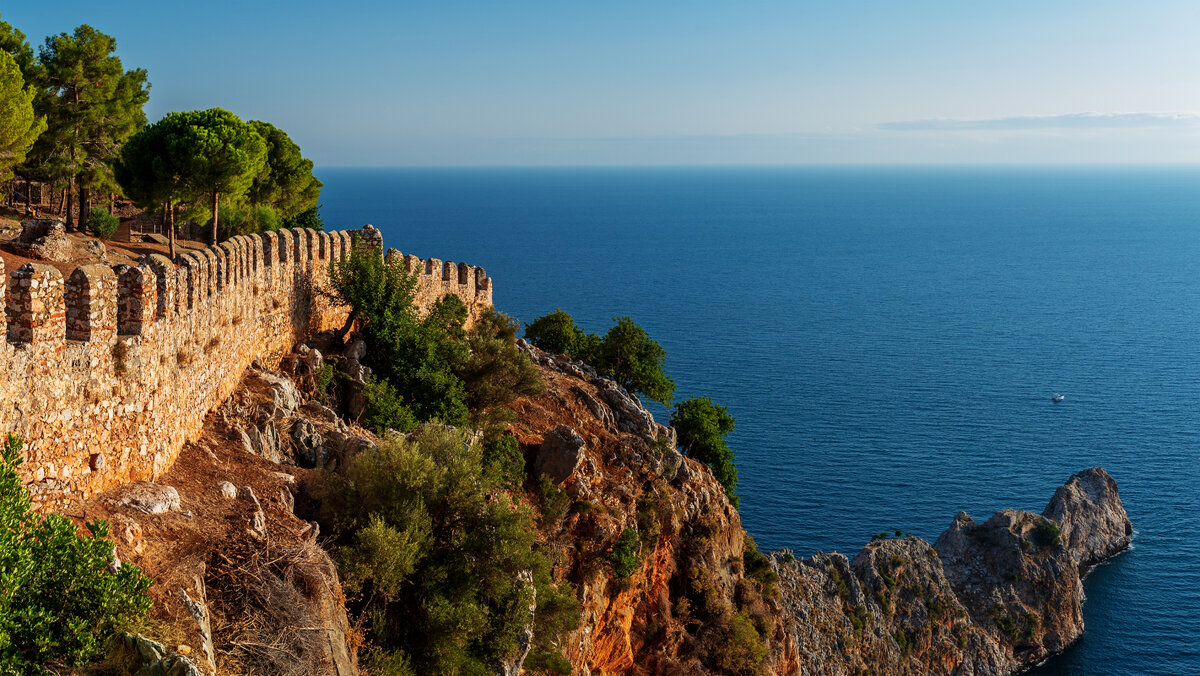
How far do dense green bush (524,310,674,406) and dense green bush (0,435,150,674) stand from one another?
38.2 m

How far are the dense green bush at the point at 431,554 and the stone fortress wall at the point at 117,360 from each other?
357 centimetres

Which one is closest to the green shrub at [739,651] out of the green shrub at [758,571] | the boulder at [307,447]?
the green shrub at [758,571]

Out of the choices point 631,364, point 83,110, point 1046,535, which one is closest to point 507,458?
point 631,364

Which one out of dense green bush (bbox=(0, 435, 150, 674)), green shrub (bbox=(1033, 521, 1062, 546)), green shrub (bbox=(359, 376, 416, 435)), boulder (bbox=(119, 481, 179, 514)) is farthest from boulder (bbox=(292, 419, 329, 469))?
green shrub (bbox=(1033, 521, 1062, 546))

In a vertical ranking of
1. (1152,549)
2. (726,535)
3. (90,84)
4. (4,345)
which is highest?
(90,84)

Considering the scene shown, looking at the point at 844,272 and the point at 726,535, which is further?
the point at 844,272

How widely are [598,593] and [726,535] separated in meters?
9.48

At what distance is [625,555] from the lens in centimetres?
2886

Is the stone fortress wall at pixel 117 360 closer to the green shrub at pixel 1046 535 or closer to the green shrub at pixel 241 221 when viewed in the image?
the green shrub at pixel 241 221

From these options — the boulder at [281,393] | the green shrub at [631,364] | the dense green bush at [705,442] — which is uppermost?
the boulder at [281,393]

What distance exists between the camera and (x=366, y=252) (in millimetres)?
31219

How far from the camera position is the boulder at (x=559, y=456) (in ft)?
93.1

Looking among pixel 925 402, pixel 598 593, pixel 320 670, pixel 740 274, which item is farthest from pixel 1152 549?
pixel 740 274

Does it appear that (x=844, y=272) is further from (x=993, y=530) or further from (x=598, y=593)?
(x=598, y=593)
